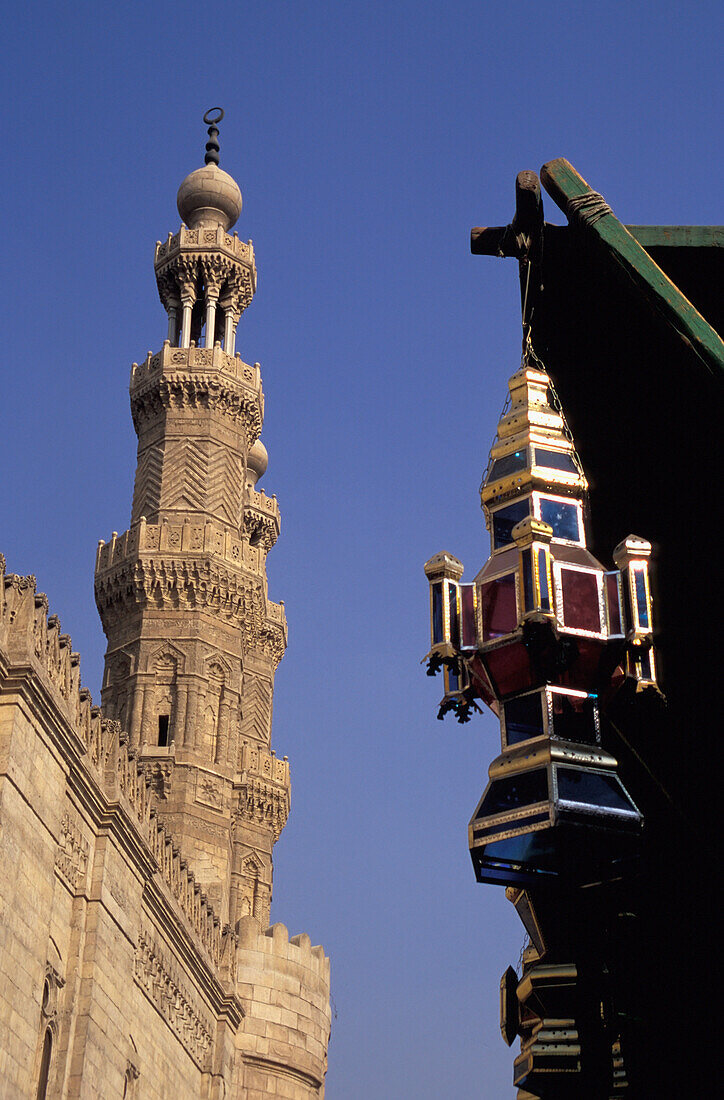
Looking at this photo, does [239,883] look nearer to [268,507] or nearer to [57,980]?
[268,507]

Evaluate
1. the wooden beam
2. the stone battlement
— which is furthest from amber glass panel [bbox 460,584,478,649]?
the stone battlement

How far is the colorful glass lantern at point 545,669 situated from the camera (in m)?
5.11

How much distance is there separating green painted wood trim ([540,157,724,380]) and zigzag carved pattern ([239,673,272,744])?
103 ft

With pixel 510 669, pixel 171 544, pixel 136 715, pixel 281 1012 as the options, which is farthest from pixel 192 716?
pixel 510 669

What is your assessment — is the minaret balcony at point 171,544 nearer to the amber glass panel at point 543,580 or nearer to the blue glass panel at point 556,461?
the blue glass panel at point 556,461

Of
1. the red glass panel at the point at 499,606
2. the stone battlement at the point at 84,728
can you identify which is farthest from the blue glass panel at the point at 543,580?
the stone battlement at the point at 84,728

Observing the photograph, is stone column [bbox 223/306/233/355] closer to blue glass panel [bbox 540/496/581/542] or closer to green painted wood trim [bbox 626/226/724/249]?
green painted wood trim [bbox 626/226/724/249]

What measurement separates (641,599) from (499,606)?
517mm

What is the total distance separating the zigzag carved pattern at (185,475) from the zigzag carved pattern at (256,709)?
6.37m

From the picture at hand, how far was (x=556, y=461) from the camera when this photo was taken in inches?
232

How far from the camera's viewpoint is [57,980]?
1844 cm

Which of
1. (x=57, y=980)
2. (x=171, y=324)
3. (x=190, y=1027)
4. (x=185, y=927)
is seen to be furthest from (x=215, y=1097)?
(x=171, y=324)

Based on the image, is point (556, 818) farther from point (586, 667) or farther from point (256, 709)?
point (256, 709)

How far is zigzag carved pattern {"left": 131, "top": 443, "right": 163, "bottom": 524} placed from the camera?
33969 mm
